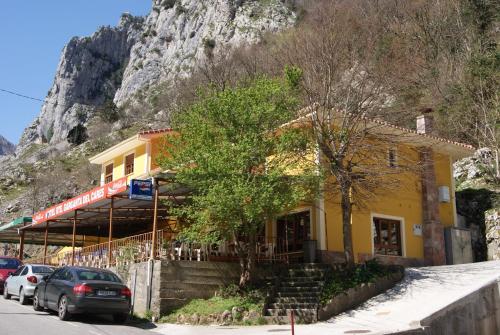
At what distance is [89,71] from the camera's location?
12219 centimetres

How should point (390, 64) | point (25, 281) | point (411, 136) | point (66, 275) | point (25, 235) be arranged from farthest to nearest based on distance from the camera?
point (25, 235) < point (390, 64) < point (411, 136) < point (25, 281) < point (66, 275)

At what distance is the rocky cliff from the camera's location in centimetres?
8025

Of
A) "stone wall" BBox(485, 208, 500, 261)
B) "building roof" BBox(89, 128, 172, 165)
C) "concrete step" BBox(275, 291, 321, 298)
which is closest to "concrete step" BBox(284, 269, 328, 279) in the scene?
"concrete step" BBox(275, 291, 321, 298)

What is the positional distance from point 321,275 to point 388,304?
8.01ft

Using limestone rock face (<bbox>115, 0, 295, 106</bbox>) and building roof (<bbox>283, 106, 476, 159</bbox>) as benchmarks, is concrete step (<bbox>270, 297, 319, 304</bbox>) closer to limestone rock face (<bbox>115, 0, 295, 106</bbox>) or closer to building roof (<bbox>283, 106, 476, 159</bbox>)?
building roof (<bbox>283, 106, 476, 159</bbox>)

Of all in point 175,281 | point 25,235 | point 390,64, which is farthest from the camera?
point 25,235

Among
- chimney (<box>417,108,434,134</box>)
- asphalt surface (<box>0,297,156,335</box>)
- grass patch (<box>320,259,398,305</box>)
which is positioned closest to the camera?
asphalt surface (<box>0,297,156,335</box>)

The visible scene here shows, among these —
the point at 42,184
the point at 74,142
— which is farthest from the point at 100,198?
the point at 74,142

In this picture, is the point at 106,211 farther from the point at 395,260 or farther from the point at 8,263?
the point at 395,260

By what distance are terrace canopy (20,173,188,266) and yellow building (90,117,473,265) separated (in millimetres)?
1475

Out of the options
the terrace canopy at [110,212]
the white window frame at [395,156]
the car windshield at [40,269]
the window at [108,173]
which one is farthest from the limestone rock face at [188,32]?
the car windshield at [40,269]

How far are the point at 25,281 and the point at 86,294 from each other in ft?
17.6

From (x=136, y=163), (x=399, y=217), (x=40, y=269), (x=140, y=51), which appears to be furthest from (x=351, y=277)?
(x=140, y=51)

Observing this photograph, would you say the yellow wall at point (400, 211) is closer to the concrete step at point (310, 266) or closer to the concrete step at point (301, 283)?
the concrete step at point (310, 266)
